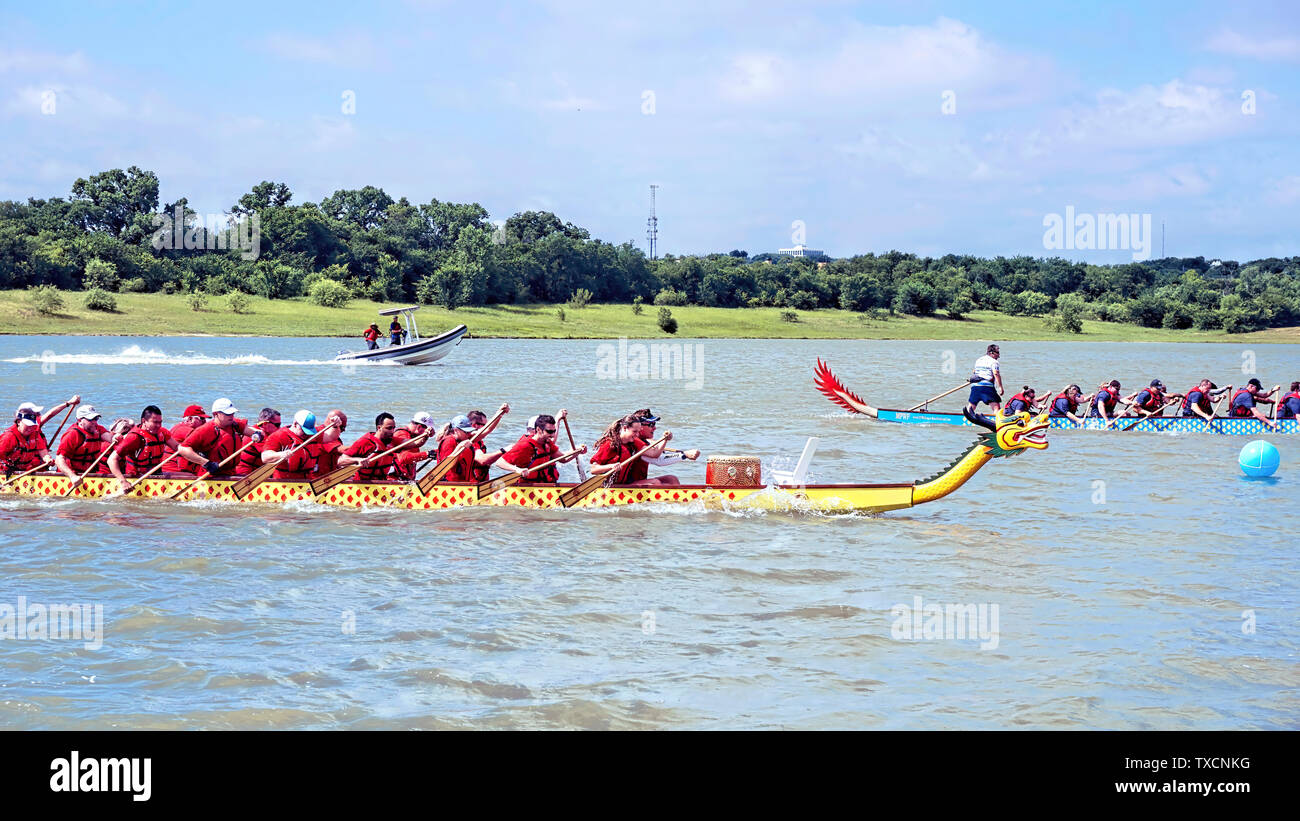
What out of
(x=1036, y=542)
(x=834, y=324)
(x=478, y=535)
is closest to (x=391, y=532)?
(x=478, y=535)

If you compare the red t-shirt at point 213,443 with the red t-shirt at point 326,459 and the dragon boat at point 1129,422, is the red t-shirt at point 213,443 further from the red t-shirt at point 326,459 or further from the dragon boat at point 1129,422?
the dragon boat at point 1129,422

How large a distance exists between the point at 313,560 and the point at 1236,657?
362 inches

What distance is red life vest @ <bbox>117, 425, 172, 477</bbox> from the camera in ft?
52.2

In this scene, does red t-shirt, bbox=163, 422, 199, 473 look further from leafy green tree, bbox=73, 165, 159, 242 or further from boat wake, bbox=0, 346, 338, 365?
leafy green tree, bbox=73, 165, 159, 242

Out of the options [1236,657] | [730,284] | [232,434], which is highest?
[730,284]

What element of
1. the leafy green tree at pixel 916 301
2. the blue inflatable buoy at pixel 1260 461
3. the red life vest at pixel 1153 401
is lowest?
the blue inflatable buoy at pixel 1260 461

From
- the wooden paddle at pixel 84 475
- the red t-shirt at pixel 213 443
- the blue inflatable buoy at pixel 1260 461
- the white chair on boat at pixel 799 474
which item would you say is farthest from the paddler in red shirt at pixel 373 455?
the blue inflatable buoy at pixel 1260 461

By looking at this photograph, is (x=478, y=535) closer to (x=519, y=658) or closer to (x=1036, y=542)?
(x=519, y=658)

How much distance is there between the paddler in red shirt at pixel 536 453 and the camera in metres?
15.4

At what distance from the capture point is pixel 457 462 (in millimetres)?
15719

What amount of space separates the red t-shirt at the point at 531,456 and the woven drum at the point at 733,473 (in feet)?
6.90

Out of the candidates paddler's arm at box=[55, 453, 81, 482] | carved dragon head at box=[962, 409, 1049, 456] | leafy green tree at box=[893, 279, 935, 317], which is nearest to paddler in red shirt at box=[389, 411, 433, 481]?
paddler's arm at box=[55, 453, 81, 482]
